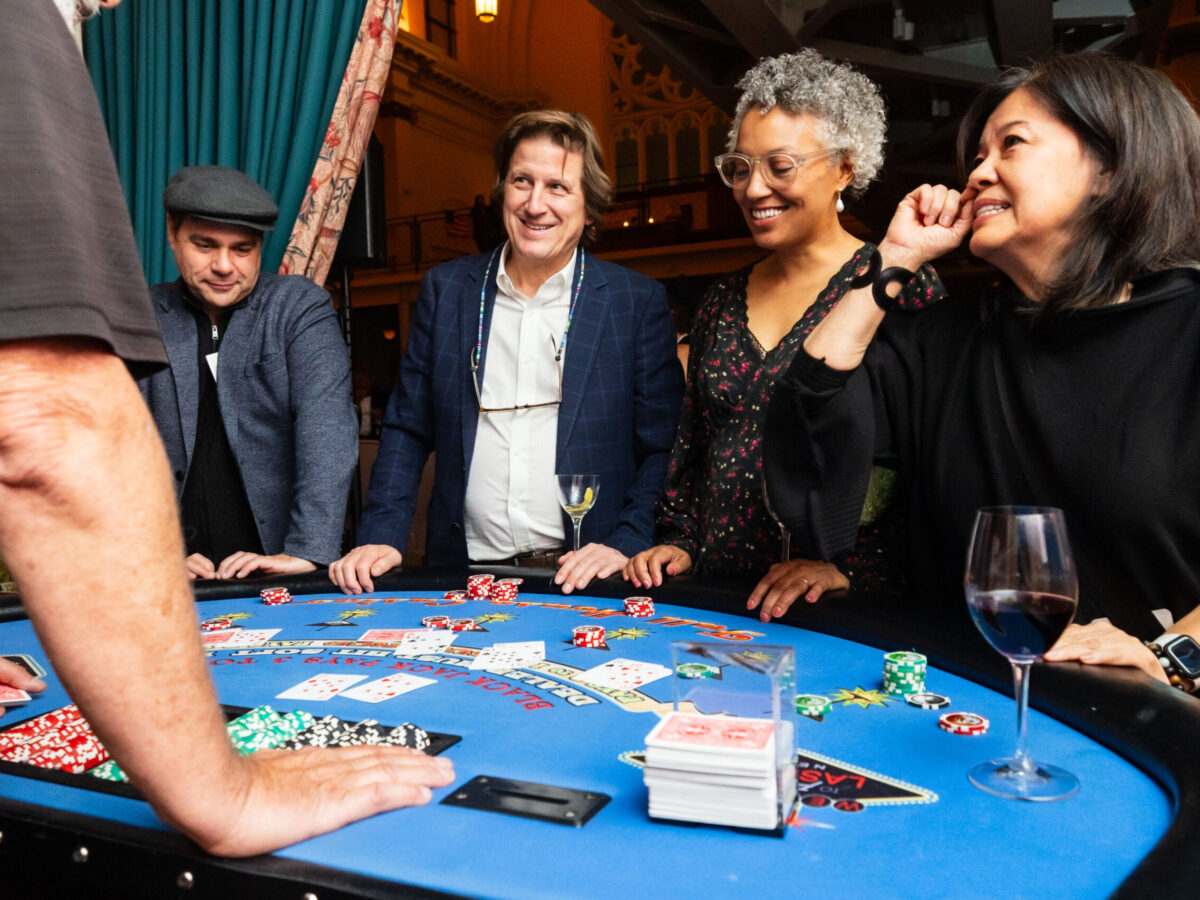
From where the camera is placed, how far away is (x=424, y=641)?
1612 millimetres

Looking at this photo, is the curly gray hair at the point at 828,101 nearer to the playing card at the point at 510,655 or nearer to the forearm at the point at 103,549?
the playing card at the point at 510,655

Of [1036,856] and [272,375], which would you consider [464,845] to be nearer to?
[1036,856]

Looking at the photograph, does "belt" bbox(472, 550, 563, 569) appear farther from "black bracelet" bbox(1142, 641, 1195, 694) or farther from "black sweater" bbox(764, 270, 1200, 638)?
"black bracelet" bbox(1142, 641, 1195, 694)

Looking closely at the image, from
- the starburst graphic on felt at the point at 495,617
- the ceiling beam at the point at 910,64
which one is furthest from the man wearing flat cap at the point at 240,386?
the ceiling beam at the point at 910,64

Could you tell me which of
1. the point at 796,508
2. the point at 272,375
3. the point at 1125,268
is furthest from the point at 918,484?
the point at 272,375

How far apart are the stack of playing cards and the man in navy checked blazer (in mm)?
1594

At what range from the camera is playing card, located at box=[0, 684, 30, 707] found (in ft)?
4.47

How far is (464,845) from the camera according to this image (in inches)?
35.4

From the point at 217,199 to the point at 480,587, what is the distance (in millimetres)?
1340

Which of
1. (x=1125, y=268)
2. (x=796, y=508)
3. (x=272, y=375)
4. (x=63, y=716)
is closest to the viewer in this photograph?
(x=63, y=716)

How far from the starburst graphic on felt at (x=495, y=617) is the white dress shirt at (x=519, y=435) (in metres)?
0.79

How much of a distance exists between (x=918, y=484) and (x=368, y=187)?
2353mm

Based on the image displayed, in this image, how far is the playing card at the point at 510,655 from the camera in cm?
147

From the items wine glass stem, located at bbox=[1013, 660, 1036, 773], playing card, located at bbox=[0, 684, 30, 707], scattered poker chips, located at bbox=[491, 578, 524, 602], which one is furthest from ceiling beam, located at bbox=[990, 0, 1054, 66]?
playing card, located at bbox=[0, 684, 30, 707]
